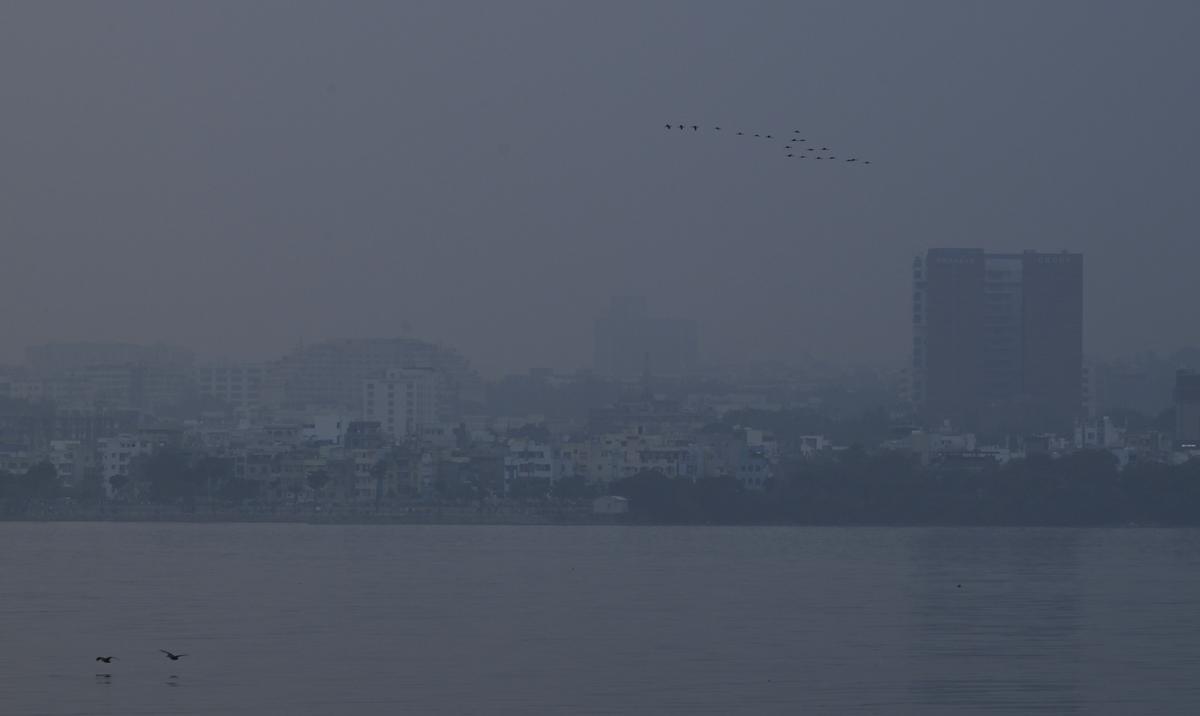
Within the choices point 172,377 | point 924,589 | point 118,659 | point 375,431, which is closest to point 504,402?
point 172,377

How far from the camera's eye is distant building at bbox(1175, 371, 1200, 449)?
3068 inches

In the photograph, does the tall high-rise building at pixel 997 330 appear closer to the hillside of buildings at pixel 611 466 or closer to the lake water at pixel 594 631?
the hillside of buildings at pixel 611 466

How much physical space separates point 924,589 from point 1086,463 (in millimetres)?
30894

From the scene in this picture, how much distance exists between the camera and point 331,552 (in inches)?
1689

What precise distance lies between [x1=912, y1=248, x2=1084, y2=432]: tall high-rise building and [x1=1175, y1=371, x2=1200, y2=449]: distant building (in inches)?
627

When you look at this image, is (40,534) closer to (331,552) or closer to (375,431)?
(331,552)

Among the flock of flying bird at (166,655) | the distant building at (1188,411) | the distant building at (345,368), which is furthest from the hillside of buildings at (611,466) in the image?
the flock of flying bird at (166,655)

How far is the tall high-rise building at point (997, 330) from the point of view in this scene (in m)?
97.7

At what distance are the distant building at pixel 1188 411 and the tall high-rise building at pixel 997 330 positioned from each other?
1591 cm

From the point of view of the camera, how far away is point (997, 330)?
100125mm

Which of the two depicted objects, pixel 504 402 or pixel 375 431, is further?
pixel 504 402

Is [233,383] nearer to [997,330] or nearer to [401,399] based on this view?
[401,399]

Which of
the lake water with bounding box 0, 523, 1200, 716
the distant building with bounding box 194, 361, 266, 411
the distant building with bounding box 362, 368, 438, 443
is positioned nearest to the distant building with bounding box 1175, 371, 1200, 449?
the distant building with bounding box 362, 368, 438, 443

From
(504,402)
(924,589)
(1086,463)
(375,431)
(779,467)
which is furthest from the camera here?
(504,402)
